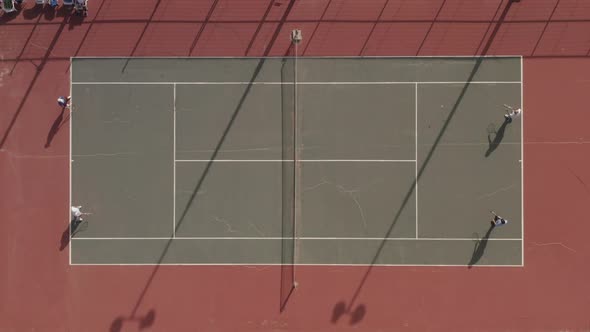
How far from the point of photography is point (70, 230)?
12766mm

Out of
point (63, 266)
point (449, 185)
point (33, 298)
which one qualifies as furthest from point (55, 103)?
point (449, 185)

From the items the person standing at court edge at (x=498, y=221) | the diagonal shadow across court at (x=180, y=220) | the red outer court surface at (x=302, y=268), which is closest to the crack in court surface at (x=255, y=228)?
the red outer court surface at (x=302, y=268)

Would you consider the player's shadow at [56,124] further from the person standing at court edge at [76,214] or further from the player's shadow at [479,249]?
the player's shadow at [479,249]

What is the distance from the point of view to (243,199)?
12.8 metres

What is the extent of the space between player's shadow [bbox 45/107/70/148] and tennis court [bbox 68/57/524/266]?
1.17ft

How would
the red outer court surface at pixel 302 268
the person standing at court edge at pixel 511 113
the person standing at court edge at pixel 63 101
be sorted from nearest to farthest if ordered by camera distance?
the person standing at court edge at pixel 63 101 < the person standing at court edge at pixel 511 113 < the red outer court surface at pixel 302 268

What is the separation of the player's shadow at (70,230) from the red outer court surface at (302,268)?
151 millimetres

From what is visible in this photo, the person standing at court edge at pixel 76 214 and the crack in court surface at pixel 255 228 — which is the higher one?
the person standing at court edge at pixel 76 214

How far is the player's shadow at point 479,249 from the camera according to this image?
12.8 meters

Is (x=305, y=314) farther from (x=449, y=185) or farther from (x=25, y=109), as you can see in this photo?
(x=25, y=109)

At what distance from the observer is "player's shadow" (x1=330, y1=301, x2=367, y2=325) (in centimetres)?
1276

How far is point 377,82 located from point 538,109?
187 inches

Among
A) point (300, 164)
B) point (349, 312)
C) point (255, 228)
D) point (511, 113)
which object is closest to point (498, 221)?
point (511, 113)

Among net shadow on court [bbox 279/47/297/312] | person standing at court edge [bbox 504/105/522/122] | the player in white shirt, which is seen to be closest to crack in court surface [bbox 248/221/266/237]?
net shadow on court [bbox 279/47/297/312]
